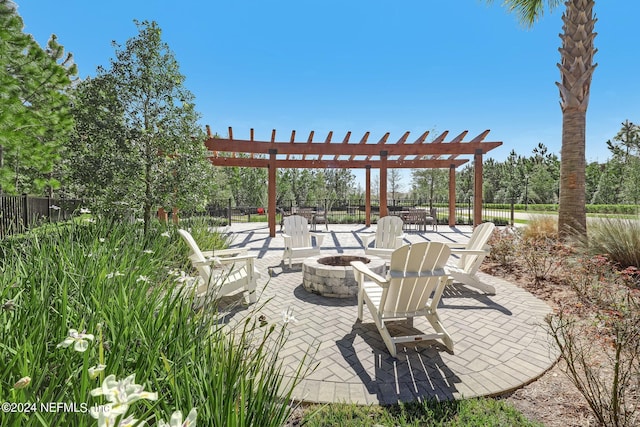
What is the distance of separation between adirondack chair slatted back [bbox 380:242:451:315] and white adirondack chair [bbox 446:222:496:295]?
4.82 ft

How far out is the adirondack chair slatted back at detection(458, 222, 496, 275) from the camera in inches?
169

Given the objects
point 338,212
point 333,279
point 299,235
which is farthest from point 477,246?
point 338,212

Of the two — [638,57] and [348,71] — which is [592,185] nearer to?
[638,57]

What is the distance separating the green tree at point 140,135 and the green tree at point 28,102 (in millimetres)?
1514

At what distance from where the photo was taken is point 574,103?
6312mm

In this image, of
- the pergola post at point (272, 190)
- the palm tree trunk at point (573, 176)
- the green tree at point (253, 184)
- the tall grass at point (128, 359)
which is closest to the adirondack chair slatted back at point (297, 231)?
the pergola post at point (272, 190)

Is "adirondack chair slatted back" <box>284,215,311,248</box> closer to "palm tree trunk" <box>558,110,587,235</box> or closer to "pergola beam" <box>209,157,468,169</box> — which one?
"palm tree trunk" <box>558,110,587,235</box>

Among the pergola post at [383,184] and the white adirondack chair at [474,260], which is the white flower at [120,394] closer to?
the white adirondack chair at [474,260]

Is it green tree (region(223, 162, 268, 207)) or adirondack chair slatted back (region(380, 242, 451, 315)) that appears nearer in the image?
adirondack chair slatted back (region(380, 242, 451, 315))

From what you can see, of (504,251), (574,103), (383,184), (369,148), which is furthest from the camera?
(383,184)

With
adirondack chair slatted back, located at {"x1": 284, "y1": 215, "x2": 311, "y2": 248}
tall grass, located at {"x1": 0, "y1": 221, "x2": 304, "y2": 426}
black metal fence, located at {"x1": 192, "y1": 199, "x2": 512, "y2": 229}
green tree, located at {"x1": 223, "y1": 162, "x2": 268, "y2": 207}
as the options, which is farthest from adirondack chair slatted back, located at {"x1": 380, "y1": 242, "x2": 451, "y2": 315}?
green tree, located at {"x1": 223, "y1": 162, "x2": 268, "y2": 207}

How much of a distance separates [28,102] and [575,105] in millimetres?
13929

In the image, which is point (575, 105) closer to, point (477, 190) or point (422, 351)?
point (477, 190)

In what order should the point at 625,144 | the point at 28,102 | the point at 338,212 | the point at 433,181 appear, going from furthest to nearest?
the point at 625,144 < the point at 433,181 < the point at 338,212 < the point at 28,102
